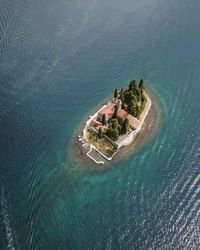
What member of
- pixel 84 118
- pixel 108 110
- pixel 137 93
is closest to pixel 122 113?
pixel 108 110

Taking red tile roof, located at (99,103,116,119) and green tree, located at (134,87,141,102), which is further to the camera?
green tree, located at (134,87,141,102)

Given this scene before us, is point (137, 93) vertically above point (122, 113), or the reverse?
point (137, 93)

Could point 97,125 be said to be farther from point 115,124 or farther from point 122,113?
point 122,113

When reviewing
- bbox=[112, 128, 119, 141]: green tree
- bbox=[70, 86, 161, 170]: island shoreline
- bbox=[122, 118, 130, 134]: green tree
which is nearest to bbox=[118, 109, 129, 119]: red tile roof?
bbox=[122, 118, 130, 134]: green tree

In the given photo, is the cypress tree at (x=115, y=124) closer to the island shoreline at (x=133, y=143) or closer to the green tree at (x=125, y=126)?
the green tree at (x=125, y=126)

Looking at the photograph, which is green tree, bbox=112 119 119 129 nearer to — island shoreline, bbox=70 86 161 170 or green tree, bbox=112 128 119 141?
green tree, bbox=112 128 119 141

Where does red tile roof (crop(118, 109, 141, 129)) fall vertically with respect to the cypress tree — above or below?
below

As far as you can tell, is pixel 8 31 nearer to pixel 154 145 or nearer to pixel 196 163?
pixel 154 145

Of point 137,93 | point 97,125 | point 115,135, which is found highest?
point 97,125
